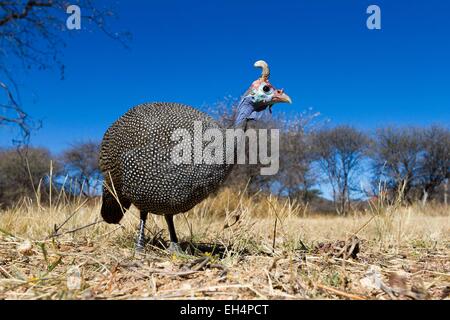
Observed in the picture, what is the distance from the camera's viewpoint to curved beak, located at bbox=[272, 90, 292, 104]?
139 inches

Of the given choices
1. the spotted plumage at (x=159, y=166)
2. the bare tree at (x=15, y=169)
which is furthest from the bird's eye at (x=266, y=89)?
the bare tree at (x=15, y=169)

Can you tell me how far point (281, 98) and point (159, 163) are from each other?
114 cm

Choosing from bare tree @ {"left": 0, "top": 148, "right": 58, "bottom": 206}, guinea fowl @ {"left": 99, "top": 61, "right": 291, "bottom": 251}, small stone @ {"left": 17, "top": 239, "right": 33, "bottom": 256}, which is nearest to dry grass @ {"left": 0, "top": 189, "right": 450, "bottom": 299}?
small stone @ {"left": 17, "top": 239, "right": 33, "bottom": 256}

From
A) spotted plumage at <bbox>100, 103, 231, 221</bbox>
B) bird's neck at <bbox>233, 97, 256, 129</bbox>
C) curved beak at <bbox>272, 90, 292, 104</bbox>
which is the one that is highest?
curved beak at <bbox>272, 90, 292, 104</bbox>

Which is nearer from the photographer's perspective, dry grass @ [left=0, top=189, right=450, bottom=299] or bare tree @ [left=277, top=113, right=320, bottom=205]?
dry grass @ [left=0, top=189, right=450, bottom=299]

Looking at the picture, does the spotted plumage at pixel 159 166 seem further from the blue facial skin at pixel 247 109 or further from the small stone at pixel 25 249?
the small stone at pixel 25 249

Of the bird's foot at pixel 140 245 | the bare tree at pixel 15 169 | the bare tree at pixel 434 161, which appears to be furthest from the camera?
the bare tree at pixel 434 161

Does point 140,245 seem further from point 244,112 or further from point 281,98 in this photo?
point 281,98

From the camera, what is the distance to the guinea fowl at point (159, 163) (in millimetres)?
3010

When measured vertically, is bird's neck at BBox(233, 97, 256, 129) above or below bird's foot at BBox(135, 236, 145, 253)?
above

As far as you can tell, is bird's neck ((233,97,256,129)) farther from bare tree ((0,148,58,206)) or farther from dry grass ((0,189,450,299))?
bare tree ((0,148,58,206))

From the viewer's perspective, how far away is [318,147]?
31.9 metres
